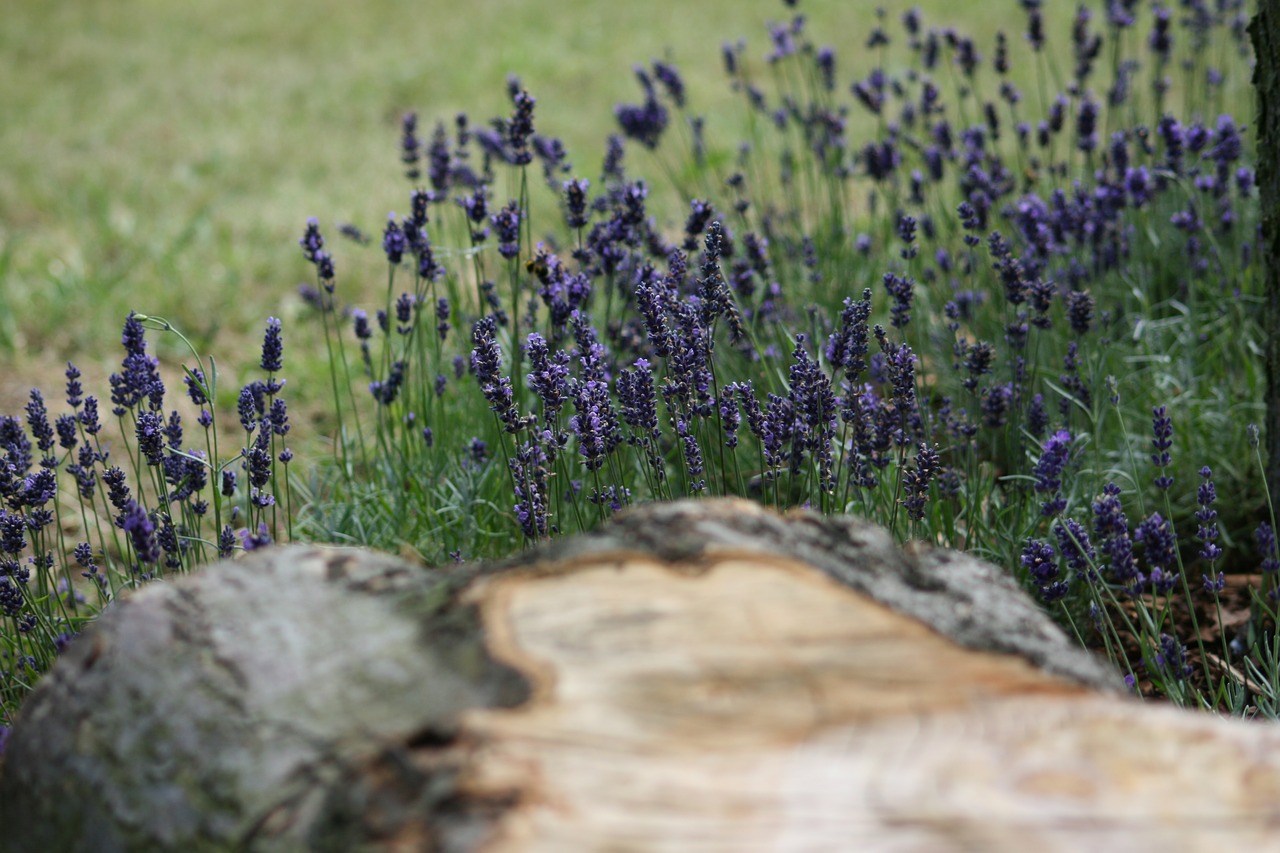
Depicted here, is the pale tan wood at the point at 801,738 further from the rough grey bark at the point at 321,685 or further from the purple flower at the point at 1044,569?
the purple flower at the point at 1044,569

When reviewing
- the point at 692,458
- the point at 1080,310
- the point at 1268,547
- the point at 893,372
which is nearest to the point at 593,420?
the point at 692,458

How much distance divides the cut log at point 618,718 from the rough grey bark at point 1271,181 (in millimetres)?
1337

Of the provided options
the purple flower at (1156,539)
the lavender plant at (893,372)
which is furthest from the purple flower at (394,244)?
Answer: the purple flower at (1156,539)

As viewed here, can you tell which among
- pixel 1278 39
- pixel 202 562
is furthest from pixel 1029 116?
pixel 202 562

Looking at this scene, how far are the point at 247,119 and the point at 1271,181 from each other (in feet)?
21.7

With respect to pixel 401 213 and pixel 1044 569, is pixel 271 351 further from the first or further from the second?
pixel 401 213

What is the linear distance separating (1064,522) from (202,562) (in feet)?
6.02

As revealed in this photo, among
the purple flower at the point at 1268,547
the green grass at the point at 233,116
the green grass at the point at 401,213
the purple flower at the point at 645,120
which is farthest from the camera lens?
the green grass at the point at 233,116

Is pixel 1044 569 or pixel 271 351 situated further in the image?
pixel 271 351

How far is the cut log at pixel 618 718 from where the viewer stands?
39.9 inches

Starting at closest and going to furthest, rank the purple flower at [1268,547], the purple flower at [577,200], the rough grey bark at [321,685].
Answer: the rough grey bark at [321,685], the purple flower at [1268,547], the purple flower at [577,200]

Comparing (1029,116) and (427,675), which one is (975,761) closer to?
(427,675)

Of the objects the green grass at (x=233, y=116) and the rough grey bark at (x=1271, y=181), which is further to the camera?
the green grass at (x=233, y=116)

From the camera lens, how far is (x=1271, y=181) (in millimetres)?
2379
